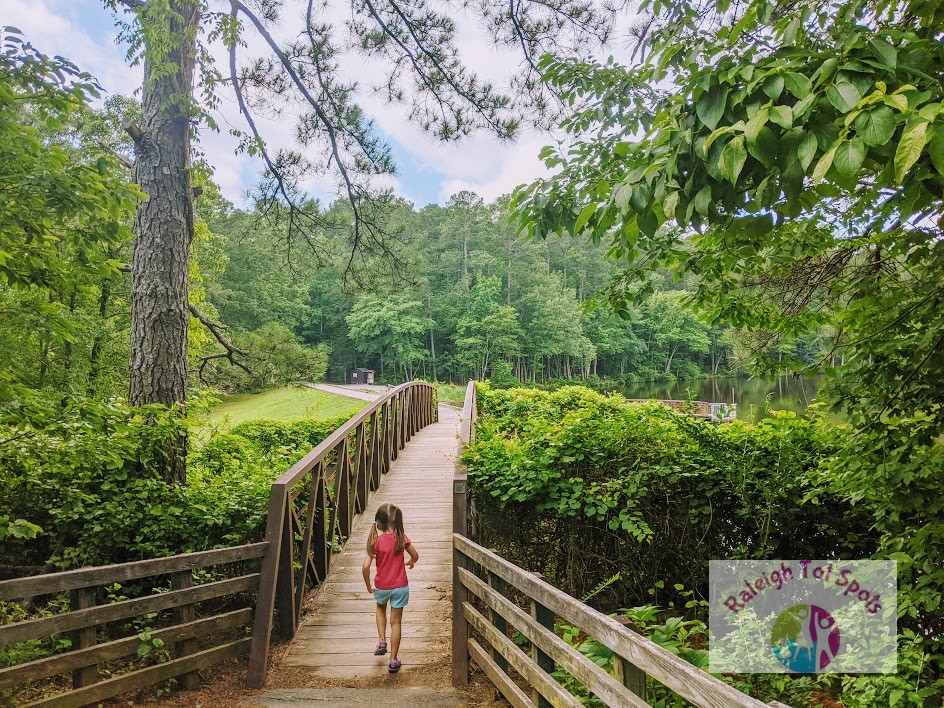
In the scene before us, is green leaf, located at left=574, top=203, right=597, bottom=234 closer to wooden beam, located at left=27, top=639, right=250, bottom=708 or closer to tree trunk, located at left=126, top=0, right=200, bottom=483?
wooden beam, located at left=27, top=639, right=250, bottom=708

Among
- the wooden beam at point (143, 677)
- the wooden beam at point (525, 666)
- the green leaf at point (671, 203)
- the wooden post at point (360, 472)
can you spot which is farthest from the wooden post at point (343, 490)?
the green leaf at point (671, 203)

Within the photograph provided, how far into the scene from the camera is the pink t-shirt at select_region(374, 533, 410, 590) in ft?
14.0

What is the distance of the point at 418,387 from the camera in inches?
571

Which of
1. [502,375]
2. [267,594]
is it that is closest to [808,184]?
[267,594]

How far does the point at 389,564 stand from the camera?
14.1 feet

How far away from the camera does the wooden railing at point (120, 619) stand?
293 centimetres

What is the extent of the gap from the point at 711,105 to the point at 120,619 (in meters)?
4.18

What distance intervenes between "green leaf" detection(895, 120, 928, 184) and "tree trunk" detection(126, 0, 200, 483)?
17.4 ft

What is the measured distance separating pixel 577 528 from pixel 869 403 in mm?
2442

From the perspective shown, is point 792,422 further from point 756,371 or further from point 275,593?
point 275,593

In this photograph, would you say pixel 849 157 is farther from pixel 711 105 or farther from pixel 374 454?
pixel 374 454

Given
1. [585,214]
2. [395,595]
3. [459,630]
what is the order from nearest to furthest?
[585,214], [459,630], [395,595]

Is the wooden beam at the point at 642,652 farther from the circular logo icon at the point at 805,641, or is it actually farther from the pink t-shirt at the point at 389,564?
the circular logo icon at the point at 805,641

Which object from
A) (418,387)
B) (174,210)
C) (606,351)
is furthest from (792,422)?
(606,351)
